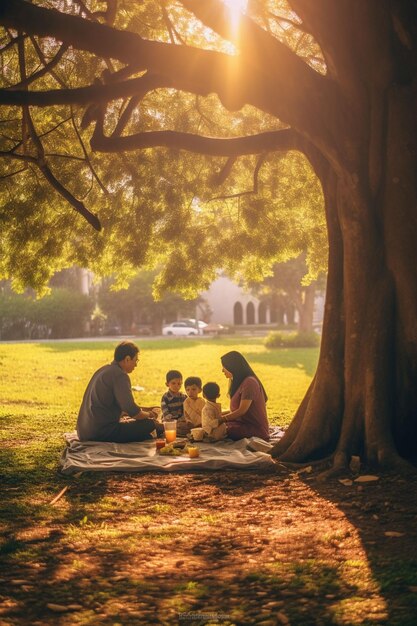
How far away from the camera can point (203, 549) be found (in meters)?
5.21

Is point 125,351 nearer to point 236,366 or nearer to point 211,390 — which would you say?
point 211,390

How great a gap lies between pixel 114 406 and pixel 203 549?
4.38m

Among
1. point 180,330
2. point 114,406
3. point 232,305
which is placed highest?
point 232,305

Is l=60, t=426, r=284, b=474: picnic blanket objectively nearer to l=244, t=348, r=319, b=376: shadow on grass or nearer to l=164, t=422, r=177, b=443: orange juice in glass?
l=164, t=422, r=177, b=443: orange juice in glass

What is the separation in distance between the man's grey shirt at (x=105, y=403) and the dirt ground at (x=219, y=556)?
1.81m

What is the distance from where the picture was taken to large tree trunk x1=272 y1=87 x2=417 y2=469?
7.72m

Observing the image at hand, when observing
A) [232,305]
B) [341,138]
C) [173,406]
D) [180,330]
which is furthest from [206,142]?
[232,305]

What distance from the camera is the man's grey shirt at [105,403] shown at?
906cm

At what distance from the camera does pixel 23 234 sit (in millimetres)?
13836

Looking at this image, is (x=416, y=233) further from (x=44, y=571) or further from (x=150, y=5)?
(x=150, y=5)

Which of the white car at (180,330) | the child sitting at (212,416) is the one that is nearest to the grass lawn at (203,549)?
the child sitting at (212,416)

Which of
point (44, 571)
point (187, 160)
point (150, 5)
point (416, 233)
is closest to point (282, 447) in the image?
point (416, 233)

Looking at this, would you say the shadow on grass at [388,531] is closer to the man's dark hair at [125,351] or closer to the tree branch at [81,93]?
the man's dark hair at [125,351]

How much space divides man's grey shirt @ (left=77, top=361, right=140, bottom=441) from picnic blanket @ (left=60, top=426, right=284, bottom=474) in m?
0.19
